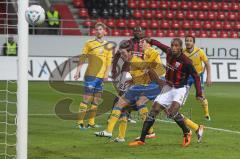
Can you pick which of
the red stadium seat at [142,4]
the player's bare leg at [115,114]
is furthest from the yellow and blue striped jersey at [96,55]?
the red stadium seat at [142,4]

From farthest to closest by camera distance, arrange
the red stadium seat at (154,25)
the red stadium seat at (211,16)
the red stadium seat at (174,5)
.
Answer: the red stadium seat at (211,16), the red stadium seat at (174,5), the red stadium seat at (154,25)

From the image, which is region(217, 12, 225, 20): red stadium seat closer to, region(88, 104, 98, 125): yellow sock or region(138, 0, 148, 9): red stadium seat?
region(138, 0, 148, 9): red stadium seat

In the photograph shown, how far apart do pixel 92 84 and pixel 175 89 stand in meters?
2.76

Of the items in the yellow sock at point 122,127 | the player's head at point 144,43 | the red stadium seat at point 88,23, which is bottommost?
the yellow sock at point 122,127

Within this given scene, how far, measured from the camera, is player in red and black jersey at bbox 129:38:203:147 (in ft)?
36.7

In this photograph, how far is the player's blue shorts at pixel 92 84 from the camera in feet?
44.7

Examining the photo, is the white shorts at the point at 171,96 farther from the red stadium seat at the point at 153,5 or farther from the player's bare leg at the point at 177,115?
the red stadium seat at the point at 153,5

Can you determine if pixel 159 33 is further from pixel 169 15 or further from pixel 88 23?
pixel 88 23

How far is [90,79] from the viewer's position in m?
13.7

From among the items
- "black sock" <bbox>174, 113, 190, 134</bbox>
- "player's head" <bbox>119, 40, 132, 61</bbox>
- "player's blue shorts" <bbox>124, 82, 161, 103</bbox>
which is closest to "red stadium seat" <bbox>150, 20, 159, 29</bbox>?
"player's head" <bbox>119, 40, 132, 61</bbox>

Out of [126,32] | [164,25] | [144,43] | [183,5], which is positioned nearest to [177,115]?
[144,43]

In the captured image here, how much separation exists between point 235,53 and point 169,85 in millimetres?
21869

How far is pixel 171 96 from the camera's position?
1135 centimetres

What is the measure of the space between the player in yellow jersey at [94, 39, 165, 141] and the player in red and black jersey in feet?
1.73
